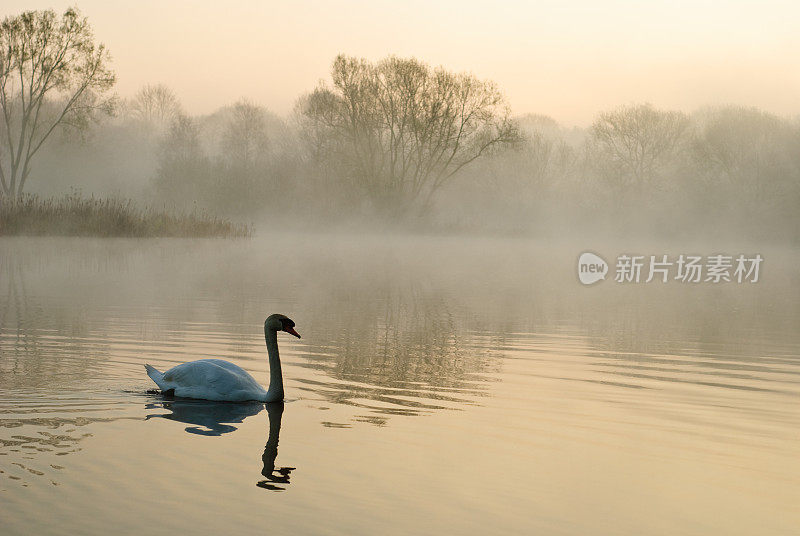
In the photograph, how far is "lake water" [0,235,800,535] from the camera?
20.7 feet

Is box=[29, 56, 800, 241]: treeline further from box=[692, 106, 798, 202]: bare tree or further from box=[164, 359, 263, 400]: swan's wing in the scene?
box=[164, 359, 263, 400]: swan's wing

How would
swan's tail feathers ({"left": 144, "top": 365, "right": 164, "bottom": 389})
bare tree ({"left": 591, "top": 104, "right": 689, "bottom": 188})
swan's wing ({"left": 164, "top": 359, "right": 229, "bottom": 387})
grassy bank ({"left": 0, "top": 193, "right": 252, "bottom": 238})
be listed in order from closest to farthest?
swan's wing ({"left": 164, "top": 359, "right": 229, "bottom": 387}) < swan's tail feathers ({"left": 144, "top": 365, "right": 164, "bottom": 389}) < grassy bank ({"left": 0, "top": 193, "right": 252, "bottom": 238}) < bare tree ({"left": 591, "top": 104, "right": 689, "bottom": 188})


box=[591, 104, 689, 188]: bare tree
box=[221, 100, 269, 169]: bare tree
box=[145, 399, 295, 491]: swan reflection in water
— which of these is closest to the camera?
box=[145, 399, 295, 491]: swan reflection in water

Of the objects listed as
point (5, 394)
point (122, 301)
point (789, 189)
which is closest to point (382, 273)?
point (122, 301)

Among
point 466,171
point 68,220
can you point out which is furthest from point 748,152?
point 68,220

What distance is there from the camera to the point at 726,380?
1232 cm

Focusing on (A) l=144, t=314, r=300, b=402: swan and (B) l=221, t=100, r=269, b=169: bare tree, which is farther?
(B) l=221, t=100, r=269, b=169: bare tree

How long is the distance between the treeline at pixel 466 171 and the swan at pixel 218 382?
51.8 metres

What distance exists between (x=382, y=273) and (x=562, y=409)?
74.7 feet

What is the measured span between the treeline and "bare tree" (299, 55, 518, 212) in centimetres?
10

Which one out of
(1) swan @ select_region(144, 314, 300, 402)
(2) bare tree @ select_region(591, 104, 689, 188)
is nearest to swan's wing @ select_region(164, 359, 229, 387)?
(1) swan @ select_region(144, 314, 300, 402)

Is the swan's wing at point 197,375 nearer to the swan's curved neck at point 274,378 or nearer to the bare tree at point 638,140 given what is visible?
the swan's curved neck at point 274,378

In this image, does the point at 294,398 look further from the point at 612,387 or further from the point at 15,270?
the point at 15,270

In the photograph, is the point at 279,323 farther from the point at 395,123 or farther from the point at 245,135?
the point at 245,135
